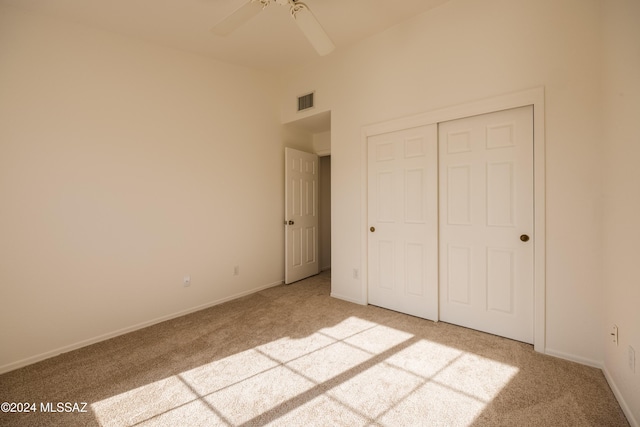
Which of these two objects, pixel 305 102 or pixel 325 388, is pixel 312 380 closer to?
pixel 325 388

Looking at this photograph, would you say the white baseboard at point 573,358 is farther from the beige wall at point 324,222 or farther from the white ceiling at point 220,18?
the beige wall at point 324,222

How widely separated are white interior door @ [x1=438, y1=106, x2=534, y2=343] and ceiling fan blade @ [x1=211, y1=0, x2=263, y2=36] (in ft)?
6.26

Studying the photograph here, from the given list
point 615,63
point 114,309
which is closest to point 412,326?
point 615,63

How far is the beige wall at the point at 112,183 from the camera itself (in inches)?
90.8

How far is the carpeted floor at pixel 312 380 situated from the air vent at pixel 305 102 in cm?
277

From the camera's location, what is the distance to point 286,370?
209cm

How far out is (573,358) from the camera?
2129 millimetres

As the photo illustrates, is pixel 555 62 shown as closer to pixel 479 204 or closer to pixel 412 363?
pixel 479 204

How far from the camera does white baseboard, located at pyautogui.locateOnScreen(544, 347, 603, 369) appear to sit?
2.05 metres

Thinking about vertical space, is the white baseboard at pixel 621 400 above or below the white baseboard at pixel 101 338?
above

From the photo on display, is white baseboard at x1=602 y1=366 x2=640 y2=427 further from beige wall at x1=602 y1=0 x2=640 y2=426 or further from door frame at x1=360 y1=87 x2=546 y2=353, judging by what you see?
door frame at x1=360 y1=87 x2=546 y2=353

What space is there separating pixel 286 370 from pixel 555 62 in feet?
9.99

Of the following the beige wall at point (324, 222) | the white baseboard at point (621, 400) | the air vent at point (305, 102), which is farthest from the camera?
the beige wall at point (324, 222)

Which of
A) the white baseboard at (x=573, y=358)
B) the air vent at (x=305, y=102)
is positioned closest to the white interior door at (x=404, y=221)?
the white baseboard at (x=573, y=358)
